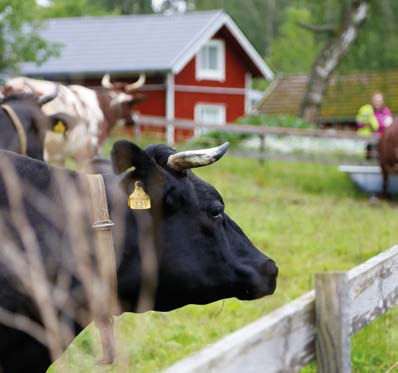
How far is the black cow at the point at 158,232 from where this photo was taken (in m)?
3.59

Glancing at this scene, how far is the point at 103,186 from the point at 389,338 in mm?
2074

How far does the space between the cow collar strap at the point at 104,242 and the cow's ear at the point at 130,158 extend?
16 centimetres

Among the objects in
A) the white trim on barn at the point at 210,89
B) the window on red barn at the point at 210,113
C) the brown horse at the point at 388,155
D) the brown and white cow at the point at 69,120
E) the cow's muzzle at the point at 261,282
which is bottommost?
the window on red barn at the point at 210,113

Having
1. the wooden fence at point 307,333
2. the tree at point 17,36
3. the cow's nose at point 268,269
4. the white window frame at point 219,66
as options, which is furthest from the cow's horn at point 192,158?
the white window frame at point 219,66

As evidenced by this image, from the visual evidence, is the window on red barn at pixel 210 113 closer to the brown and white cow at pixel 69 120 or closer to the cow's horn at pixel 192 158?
the brown and white cow at pixel 69 120

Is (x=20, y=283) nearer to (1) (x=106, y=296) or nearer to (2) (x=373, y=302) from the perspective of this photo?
(1) (x=106, y=296)

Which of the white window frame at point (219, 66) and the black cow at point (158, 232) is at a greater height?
the black cow at point (158, 232)

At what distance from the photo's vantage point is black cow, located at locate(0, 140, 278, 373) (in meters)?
3.59

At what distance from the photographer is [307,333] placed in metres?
2.72

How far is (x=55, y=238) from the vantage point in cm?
359

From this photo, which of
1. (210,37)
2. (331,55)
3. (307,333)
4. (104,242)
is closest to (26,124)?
(104,242)

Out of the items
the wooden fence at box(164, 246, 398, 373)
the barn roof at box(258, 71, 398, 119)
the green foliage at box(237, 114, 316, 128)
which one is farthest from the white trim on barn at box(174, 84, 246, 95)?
the wooden fence at box(164, 246, 398, 373)

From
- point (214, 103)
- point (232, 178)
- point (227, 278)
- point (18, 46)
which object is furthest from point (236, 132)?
point (227, 278)

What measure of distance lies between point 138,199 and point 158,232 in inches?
7.0
